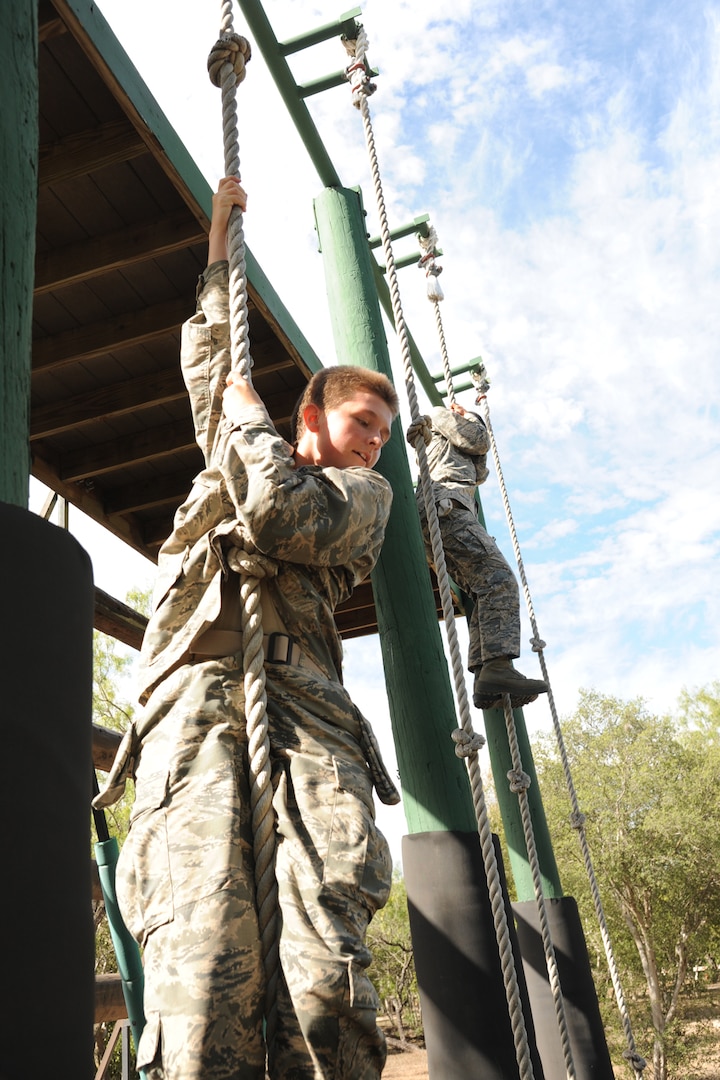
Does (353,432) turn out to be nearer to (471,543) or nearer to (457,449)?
(471,543)

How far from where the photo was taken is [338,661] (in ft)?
6.49

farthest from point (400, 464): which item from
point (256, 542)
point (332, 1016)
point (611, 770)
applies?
point (611, 770)

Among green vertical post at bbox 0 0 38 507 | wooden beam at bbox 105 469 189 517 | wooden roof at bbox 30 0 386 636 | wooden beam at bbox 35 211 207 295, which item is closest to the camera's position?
green vertical post at bbox 0 0 38 507

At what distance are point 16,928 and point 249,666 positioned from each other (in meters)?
0.84

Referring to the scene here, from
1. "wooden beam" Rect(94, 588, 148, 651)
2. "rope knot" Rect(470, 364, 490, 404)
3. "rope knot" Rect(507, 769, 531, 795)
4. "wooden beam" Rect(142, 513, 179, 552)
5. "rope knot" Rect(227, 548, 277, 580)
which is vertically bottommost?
"rope knot" Rect(227, 548, 277, 580)

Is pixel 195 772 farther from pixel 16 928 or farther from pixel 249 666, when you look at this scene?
pixel 16 928

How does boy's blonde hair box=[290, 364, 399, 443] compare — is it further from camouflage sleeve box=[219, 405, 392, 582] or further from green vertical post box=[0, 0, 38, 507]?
green vertical post box=[0, 0, 38, 507]

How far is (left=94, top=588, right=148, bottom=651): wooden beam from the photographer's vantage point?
13.2 feet

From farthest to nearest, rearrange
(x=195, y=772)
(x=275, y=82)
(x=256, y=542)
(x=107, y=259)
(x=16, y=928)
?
(x=275, y=82) < (x=107, y=259) < (x=256, y=542) < (x=195, y=772) < (x=16, y=928)

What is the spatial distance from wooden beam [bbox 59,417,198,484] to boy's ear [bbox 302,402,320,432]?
103 inches

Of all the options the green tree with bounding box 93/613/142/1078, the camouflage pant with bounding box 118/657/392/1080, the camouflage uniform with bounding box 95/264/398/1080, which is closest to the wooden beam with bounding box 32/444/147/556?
the camouflage uniform with bounding box 95/264/398/1080

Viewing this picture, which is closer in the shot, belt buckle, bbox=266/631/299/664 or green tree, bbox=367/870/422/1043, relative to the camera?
belt buckle, bbox=266/631/299/664

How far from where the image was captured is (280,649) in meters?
1.74

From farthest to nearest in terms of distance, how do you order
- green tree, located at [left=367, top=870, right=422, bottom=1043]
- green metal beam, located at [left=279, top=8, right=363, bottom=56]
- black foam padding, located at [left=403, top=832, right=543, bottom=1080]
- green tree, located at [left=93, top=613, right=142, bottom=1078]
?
green tree, located at [left=367, top=870, right=422, bottom=1043], green tree, located at [left=93, top=613, right=142, bottom=1078], green metal beam, located at [left=279, top=8, right=363, bottom=56], black foam padding, located at [left=403, top=832, right=543, bottom=1080]
